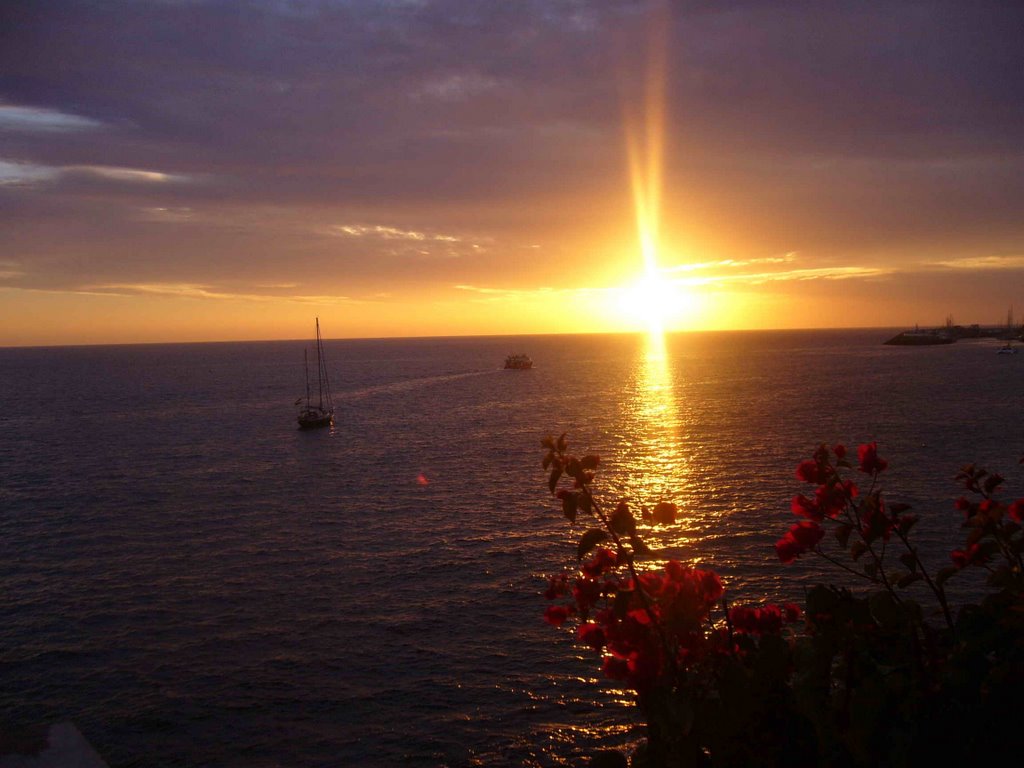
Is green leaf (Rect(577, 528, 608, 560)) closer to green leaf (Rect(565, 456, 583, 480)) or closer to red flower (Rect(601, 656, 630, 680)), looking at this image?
green leaf (Rect(565, 456, 583, 480))

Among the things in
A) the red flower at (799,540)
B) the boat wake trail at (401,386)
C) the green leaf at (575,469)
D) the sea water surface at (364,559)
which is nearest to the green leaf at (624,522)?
the green leaf at (575,469)

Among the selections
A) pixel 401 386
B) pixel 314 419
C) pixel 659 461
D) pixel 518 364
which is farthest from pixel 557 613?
pixel 518 364

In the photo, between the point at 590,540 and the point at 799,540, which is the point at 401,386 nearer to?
the point at 799,540

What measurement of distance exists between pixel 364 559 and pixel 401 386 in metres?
110

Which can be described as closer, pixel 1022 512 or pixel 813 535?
pixel 813 535

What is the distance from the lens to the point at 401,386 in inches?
5832

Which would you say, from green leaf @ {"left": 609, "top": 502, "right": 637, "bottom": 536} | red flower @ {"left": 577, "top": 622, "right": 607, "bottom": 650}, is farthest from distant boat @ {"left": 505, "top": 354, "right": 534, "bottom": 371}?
green leaf @ {"left": 609, "top": 502, "right": 637, "bottom": 536}

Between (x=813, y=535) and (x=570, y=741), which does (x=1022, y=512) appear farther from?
(x=570, y=741)

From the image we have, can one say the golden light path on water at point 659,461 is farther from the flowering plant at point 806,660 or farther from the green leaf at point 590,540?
the flowering plant at point 806,660

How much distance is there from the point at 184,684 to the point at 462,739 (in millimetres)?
10995

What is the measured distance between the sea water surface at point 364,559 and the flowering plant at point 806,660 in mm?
18111

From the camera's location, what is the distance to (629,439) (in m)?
75.1

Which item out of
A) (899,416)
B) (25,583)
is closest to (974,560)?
(25,583)

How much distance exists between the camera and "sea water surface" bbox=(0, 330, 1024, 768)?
2405 cm
